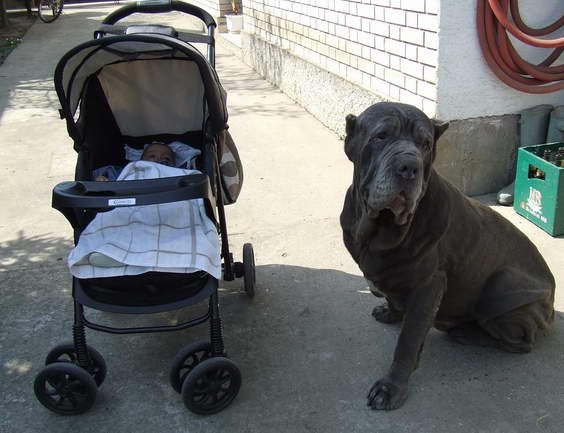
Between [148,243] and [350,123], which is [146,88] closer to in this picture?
[148,243]

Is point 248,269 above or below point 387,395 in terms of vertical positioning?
above

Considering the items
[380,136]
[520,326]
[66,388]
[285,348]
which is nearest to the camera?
[380,136]

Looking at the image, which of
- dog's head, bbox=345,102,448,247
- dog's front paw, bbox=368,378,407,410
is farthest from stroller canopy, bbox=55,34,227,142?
dog's front paw, bbox=368,378,407,410

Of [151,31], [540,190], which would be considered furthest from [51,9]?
[540,190]

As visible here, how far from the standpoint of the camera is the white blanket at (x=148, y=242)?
9.66 ft

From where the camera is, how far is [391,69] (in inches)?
220

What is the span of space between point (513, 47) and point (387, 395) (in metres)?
3.16

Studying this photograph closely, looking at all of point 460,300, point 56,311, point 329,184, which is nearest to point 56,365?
point 56,311

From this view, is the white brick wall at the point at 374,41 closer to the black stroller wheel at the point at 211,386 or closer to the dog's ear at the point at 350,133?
the dog's ear at the point at 350,133

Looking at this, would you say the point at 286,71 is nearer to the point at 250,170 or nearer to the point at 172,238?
the point at 250,170

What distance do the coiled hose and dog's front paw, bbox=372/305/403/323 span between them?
7.70ft

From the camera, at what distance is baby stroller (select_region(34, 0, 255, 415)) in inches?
115

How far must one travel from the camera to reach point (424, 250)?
9.30 ft

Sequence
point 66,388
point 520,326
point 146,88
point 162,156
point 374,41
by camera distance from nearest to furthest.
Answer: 1. point 66,388
2. point 520,326
3. point 162,156
4. point 146,88
5. point 374,41
